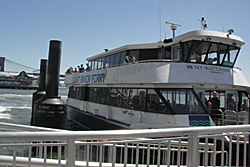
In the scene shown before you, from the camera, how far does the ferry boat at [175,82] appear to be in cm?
894

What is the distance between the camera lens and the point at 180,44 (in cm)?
1001

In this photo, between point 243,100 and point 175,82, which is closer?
point 175,82

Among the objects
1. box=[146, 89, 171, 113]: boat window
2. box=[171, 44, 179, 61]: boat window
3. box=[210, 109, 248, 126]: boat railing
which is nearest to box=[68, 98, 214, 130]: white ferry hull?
box=[146, 89, 171, 113]: boat window

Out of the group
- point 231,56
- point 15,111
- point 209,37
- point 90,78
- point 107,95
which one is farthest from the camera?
point 15,111

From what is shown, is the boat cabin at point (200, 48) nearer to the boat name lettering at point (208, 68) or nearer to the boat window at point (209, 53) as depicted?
the boat window at point (209, 53)

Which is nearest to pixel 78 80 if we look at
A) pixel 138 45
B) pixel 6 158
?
pixel 138 45

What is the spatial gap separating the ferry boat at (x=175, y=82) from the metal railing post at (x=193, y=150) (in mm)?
5684

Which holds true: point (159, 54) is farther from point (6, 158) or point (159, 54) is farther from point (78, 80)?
point (6, 158)

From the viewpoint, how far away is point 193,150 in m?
2.92

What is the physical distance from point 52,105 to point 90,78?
7668 mm

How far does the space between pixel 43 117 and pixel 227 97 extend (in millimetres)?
7699

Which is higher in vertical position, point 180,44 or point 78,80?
point 180,44

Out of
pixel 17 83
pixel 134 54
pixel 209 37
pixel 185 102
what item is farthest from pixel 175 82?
pixel 17 83

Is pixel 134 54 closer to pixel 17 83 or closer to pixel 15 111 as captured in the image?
pixel 15 111
